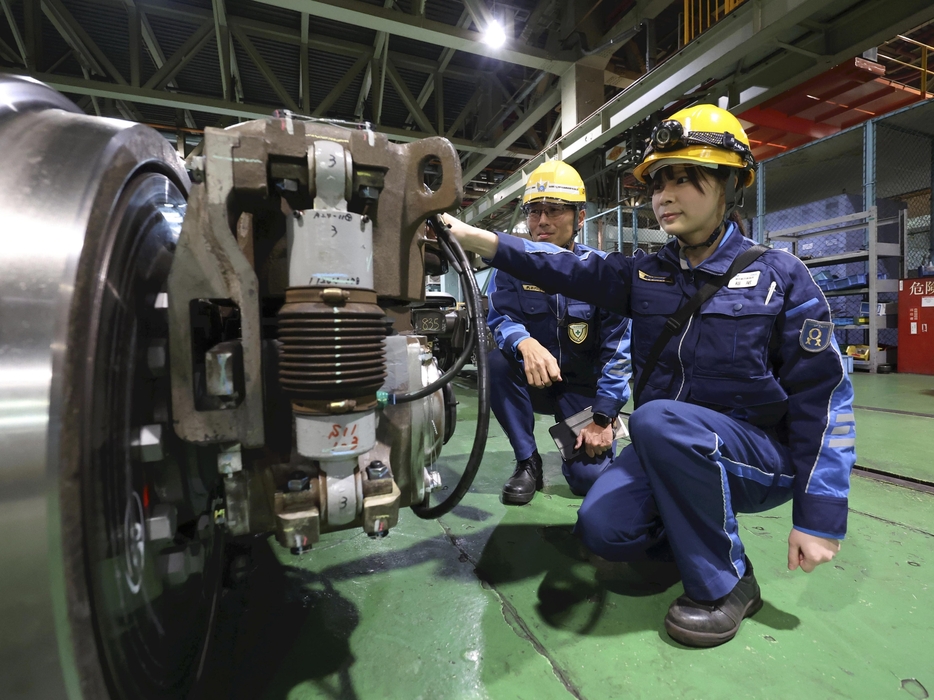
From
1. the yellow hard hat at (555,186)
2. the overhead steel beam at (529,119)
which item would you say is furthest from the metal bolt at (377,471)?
the overhead steel beam at (529,119)

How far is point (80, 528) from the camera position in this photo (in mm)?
468

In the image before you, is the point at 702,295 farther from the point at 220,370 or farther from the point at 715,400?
the point at 220,370

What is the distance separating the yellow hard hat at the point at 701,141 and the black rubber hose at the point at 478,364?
2.23ft

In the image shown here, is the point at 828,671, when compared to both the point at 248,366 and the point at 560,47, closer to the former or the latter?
the point at 248,366

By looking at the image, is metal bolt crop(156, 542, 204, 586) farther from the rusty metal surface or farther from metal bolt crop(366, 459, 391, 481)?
metal bolt crop(366, 459, 391, 481)

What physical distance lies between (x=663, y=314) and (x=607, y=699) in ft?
2.93

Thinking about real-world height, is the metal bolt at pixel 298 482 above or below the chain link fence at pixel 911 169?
below

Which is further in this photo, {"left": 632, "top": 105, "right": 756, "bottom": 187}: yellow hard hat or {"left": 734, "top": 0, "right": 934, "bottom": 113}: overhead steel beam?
{"left": 734, "top": 0, "right": 934, "bottom": 113}: overhead steel beam

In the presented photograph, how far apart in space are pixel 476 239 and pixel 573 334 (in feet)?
2.76

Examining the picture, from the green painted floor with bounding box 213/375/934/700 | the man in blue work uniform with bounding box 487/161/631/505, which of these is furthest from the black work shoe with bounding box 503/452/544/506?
the green painted floor with bounding box 213/375/934/700

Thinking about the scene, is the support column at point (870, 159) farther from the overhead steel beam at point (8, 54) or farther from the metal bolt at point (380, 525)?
the overhead steel beam at point (8, 54)

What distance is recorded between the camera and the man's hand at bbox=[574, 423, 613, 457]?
168 centimetres

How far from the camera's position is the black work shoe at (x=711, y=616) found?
0.97 m

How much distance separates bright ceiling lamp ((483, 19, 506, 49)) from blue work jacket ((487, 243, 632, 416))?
2829mm
